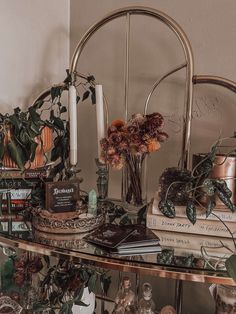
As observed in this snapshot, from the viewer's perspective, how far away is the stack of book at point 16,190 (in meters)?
1.10

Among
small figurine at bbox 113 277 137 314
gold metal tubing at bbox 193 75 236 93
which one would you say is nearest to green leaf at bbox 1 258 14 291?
small figurine at bbox 113 277 137 314

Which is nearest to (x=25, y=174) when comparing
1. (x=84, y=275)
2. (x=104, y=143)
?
(x=104, y=143)

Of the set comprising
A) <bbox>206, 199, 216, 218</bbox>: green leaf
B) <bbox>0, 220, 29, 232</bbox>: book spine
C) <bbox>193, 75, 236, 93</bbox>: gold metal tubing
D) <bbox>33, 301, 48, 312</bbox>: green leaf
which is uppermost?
<bbox>193, 75, 236, 93</bbox>: gold metal tubing

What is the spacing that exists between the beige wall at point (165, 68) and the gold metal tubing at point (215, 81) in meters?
0.08

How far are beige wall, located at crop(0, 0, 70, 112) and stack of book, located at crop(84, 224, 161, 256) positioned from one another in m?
0.64

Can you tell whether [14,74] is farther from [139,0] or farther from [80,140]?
[139,0]

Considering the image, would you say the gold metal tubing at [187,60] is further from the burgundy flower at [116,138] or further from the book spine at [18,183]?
the book spine at [18,183]

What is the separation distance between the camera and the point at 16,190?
1125mm

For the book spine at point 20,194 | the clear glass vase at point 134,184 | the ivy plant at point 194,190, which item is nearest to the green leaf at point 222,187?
the ivy plant at point 194,190

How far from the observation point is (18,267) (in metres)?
1.26

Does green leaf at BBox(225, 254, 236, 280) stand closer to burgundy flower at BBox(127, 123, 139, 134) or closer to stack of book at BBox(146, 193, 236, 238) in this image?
stack of book at BBox(146, 193, 236, 238)

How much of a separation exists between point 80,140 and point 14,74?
0.36 meters

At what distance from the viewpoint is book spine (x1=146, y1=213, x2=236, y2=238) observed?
3.12ft

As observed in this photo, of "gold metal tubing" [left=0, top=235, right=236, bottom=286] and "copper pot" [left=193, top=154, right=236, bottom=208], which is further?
"copper pot" [left=193, top=154, right=236, bottom=208]
